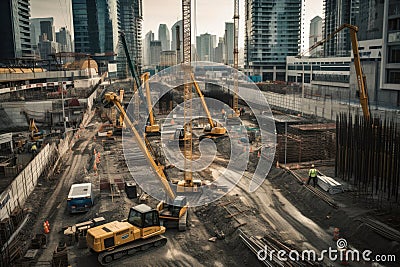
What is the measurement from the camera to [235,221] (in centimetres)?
1580

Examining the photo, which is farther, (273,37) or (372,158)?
(273,37)

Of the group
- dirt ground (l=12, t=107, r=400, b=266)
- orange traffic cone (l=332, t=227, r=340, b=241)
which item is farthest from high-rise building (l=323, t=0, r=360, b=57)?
orange traffic cone (l=332, t=227, r=340, b=241)

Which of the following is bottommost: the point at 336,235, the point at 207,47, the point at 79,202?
the point at 336,235

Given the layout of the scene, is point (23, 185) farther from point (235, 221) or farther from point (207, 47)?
point (207, 47)

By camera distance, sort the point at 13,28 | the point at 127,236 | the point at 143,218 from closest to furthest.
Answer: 1. the point at 127,236
2. the point at 143,218
3. the point at 13,28

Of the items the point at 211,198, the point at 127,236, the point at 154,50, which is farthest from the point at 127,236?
the point at 154,50

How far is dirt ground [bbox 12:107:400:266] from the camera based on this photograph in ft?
43.6

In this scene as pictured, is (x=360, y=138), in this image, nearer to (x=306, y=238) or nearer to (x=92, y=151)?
(x=306, y=238)

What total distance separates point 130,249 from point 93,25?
121 metres

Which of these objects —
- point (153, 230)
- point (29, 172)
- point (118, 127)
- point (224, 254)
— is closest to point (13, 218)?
point (29, 172)

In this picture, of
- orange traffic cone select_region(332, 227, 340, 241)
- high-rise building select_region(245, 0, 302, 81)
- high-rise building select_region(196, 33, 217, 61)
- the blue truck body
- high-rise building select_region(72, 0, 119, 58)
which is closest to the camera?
orange traffic cone select_region(332, 227, 340, 241)

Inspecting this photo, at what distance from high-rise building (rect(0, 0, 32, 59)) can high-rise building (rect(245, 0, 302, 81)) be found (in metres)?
56.8

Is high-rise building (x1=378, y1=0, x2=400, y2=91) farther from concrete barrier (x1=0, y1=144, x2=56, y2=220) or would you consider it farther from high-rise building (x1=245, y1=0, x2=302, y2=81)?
high-rise building (x1=245, y1=0, x2=302, y2=81)

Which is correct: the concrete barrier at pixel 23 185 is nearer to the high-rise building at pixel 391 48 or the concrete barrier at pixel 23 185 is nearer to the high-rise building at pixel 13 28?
the high-rise building at pixel 391 48
